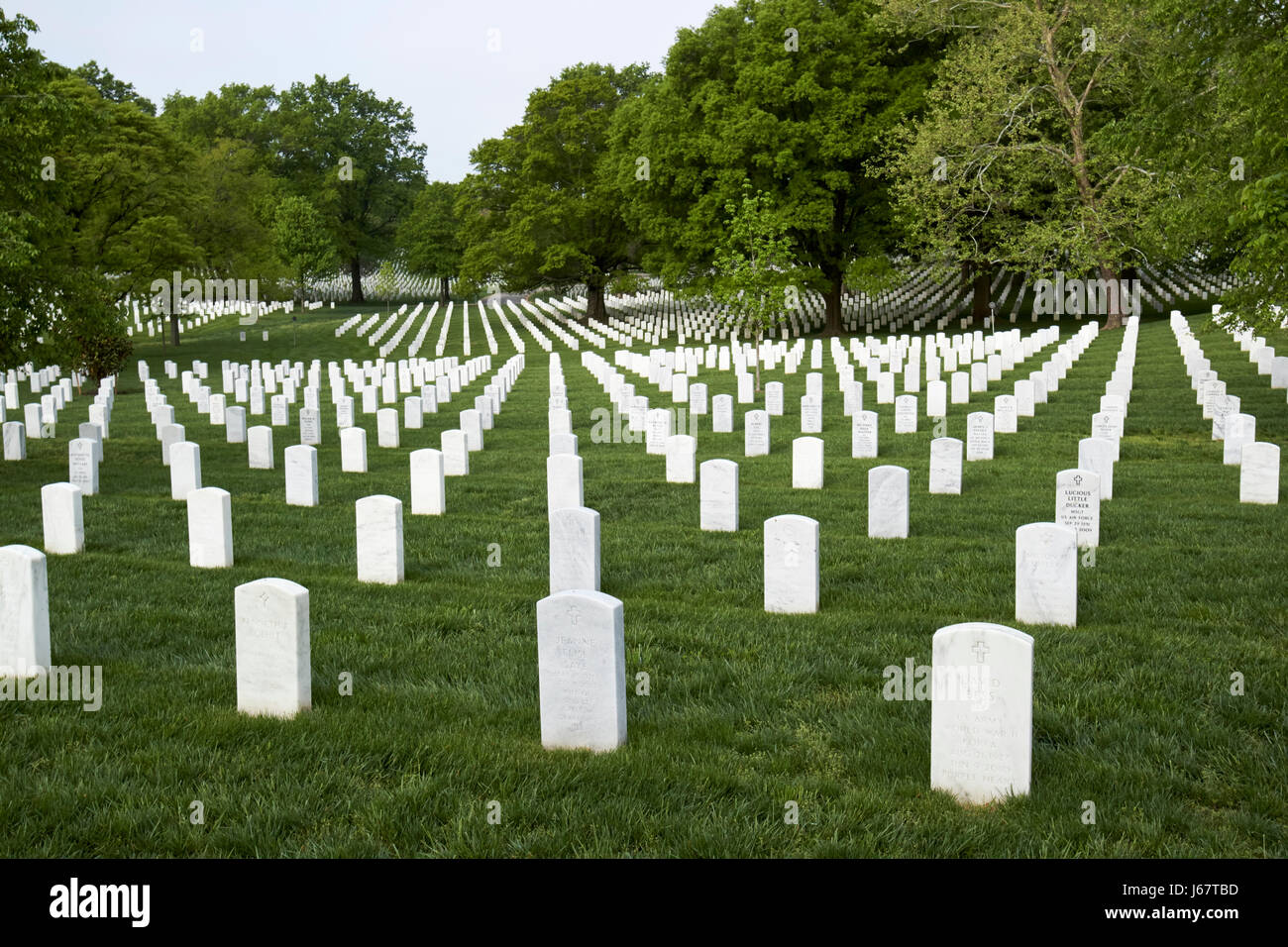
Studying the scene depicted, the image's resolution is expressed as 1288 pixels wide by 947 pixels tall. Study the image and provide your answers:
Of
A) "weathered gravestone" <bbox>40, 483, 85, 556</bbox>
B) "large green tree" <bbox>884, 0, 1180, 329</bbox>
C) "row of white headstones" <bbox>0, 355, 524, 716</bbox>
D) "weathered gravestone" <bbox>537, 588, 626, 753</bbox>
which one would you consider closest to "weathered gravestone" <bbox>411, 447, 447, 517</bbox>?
"row of white headstones" <bbox>0, 355, 524, 716</bbox>

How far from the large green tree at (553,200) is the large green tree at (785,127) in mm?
8430

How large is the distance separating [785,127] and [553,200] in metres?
17.1

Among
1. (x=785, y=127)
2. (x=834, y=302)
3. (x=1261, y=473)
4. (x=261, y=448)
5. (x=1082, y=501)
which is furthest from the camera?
(x=834, y=302)

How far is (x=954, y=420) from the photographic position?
19672 millimetres

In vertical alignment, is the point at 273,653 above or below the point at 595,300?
below

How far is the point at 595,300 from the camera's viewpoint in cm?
5709

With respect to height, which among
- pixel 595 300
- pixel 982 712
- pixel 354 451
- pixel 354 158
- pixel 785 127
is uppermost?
pixel 354 158

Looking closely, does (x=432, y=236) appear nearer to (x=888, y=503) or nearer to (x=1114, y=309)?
(x=1114, y=309)

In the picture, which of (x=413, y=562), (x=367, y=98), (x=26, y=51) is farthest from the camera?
(x=367, y=98)

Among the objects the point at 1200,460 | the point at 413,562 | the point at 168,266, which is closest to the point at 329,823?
the point at 413,562

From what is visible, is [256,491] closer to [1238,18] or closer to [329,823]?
[329,823]

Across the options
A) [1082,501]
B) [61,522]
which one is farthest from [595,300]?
[1082,501]

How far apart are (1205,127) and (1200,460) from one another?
6279 millimetres
